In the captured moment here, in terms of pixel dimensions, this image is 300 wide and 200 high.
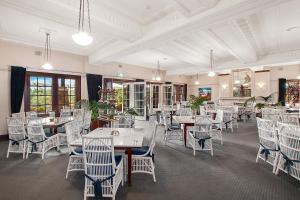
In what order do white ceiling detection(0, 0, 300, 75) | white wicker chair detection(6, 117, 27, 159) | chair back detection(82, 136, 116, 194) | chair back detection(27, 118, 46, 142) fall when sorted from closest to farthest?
chair back detection(82, 136, 116, 194), white ceiling detection(0, 0, 300, 75), chair back detection(27, 118, 46, 142), white wicker chair detection(6, 117, 27, 159)

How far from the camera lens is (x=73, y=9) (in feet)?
10.7

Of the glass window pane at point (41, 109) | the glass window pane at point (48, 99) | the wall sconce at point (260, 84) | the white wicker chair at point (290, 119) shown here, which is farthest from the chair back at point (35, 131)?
the wall sconce at point (260, 84)

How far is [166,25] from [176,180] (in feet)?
10.6

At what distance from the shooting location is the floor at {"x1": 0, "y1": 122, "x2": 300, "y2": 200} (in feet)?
9.04

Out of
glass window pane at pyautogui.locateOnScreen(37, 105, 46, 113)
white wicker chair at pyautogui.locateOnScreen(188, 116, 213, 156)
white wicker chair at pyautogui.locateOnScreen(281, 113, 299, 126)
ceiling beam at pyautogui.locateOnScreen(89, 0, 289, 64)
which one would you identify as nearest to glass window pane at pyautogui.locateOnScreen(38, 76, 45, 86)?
glass window pane at pyautogui.locateOnScreen(37, 105, 46, 113)

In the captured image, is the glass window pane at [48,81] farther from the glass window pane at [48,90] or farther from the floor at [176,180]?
the floor at [176,180]

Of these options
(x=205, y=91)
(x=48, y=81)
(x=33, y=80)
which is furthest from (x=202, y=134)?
(x=205, y=91)

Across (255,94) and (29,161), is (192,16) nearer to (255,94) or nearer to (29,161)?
(29,161)

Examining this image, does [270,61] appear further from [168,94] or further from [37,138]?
[37,138]

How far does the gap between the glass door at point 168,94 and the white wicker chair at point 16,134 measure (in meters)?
8.94

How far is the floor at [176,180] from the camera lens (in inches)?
108

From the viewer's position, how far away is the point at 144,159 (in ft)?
10.7

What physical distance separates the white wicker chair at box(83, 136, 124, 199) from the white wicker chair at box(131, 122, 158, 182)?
0.65m

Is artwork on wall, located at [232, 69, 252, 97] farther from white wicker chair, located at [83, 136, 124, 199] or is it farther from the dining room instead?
A: white wicker chair, located at [83, 136, 124, 199]
